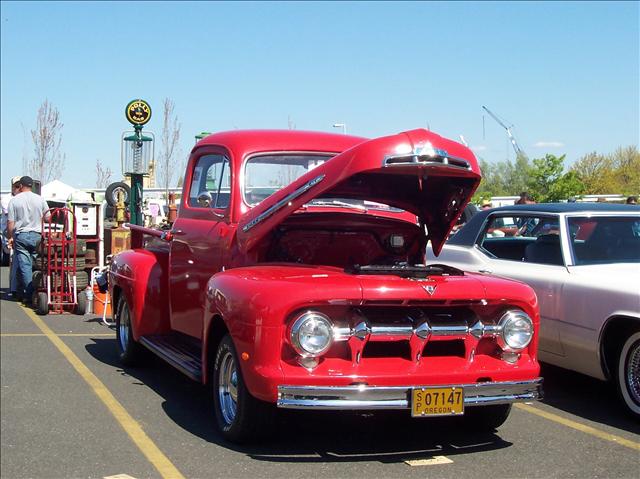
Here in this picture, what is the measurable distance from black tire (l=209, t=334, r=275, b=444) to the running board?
14.2 inches

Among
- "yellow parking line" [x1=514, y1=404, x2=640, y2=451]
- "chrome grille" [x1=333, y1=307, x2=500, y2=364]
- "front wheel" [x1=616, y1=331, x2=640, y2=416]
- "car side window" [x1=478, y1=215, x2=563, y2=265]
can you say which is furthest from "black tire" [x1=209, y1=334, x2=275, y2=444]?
"car side window" [x1=478, y1=215, x2=563, y2=265]

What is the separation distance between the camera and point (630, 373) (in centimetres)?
570

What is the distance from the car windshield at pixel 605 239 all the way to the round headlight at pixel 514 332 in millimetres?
1936

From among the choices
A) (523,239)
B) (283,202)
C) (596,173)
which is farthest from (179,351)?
(596,173)

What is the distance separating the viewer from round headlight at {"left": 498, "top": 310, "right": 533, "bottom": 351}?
4801mm

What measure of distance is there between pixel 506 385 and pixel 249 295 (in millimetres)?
1558

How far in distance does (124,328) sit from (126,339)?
0.46 ft

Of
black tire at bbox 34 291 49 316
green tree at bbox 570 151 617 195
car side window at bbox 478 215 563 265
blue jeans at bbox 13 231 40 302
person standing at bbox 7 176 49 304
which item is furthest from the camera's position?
green tree at bbox 570 151 617 195

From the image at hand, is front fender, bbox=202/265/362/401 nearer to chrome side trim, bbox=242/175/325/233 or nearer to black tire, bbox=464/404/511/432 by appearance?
chrome side trim, bbox=242/175/325/233

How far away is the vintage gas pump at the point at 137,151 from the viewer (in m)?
15.0

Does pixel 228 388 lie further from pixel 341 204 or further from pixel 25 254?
pixel 25 254

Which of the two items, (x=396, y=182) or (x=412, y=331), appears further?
(x=396, y=182)

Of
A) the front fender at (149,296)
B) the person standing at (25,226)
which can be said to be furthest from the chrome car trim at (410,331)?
the person standing at (25,226)

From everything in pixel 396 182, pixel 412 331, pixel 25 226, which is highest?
pixel 396 182
